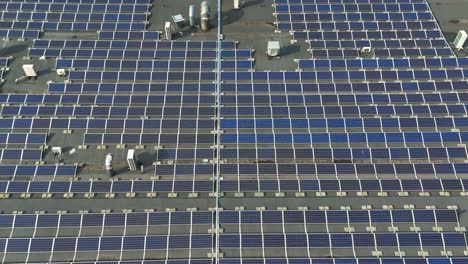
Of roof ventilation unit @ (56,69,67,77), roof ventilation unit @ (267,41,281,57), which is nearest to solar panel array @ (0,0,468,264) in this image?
roof ventilation unit @ (56,69,67,77)

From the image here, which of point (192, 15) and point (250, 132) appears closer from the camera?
point (250, 132)

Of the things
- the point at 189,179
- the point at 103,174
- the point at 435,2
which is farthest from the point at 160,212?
the point at 435,2

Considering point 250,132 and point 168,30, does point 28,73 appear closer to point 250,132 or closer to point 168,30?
point 168,30

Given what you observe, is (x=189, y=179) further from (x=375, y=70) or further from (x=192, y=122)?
(x=375, y=70)

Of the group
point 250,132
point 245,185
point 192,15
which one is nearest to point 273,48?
point 192,15

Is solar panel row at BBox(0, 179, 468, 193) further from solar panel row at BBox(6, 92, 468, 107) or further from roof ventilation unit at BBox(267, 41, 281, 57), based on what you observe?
roof ventilation unit at BBox(267, 41, 281, 57)

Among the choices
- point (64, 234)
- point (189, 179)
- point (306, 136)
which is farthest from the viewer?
point (306, 136)

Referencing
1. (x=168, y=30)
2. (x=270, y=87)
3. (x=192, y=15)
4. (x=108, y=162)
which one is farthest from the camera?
(x=192, y=15)
